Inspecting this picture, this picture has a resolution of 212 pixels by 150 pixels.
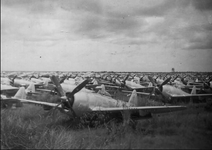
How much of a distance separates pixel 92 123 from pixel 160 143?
348 cm

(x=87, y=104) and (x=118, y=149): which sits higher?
(x=87, y=104)

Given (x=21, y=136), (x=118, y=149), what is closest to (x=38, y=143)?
(x=21, y=136)

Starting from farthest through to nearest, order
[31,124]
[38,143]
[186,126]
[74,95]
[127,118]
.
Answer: [74,95] < [127,118] < [186,126] < [31,124] < [38,143]

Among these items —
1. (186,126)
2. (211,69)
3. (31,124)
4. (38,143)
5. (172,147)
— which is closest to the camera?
(172,147)

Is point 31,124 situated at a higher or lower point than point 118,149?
higher

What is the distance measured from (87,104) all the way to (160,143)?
3.71 meters

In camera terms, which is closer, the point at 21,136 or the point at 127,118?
the point at 21,136

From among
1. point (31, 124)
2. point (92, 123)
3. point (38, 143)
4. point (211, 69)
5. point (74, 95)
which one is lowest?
point (92, 123)

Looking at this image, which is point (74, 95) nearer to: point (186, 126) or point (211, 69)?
point (186, 126)

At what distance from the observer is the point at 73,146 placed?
13.5 feet

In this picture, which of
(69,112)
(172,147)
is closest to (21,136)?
(69,112)

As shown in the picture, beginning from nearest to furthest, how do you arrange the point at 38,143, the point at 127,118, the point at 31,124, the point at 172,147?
the point at 172,147 → the point at 38,143 → the point at 31,124 → the point at 127,118

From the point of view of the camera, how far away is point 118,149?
391 centimetres

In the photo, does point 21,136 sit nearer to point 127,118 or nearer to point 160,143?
point 160,143
